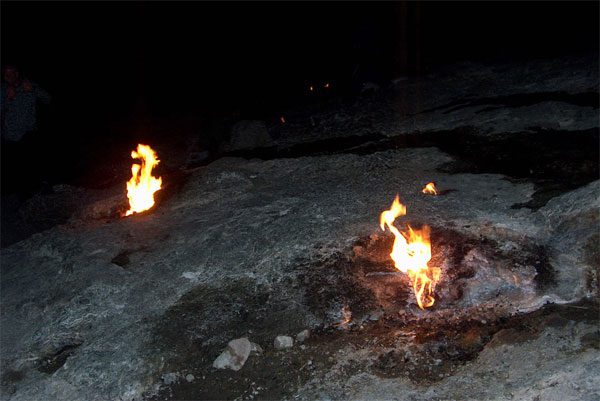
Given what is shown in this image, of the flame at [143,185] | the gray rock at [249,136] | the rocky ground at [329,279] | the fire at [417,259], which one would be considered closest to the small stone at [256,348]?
the rocky ground at [329,279]

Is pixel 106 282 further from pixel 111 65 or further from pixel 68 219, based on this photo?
pixel 111 65

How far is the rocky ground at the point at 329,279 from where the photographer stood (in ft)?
8.79

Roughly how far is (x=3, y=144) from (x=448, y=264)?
6.08 metres

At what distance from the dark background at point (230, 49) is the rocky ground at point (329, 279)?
8.07ft

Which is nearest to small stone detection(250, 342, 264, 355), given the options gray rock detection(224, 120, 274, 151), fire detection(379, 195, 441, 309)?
fire detection(379, 195, 441, 309)

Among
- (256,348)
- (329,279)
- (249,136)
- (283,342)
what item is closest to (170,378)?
(256,348)

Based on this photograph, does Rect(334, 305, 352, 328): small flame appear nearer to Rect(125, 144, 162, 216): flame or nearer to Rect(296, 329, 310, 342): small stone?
Rect(296, 329, 310, 342): small stone

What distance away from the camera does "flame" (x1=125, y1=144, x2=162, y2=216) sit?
4762mm

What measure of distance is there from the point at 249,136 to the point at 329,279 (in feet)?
10.6

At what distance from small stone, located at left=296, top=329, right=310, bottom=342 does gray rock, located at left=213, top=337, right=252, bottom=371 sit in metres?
0.27

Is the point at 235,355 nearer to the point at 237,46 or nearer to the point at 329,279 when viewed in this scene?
the point at 329,279

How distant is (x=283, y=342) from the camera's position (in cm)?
294

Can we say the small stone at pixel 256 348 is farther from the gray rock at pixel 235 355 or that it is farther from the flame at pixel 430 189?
the flame at pixel 430 189

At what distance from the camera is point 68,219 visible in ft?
15.7
